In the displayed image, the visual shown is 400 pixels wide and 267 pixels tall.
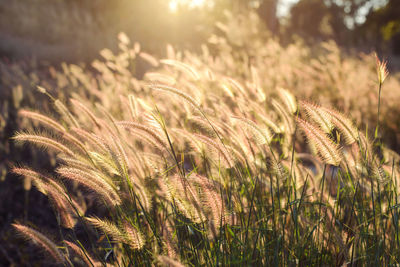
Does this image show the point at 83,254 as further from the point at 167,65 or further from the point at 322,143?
the point at 167,65

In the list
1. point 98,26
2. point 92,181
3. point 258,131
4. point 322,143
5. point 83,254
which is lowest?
point 83,254

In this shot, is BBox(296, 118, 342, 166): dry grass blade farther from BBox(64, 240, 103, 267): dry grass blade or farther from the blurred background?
the blurred background

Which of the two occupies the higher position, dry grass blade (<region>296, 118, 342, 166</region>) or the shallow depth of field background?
the shallow depth of field background

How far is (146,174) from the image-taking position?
5.03ft

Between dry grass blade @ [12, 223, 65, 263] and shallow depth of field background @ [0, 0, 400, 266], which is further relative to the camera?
shallow depth of field background @ [0, 0, 400, 266]

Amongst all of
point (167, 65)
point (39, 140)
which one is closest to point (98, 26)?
point (167, 65)

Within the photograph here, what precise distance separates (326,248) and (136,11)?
14.7m

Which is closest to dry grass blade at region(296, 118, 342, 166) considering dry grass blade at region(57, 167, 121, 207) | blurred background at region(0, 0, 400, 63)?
dry grass blade at region(57, 167, 121, 207)

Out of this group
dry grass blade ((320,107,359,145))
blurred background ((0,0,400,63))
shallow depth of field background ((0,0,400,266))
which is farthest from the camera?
blurred background ((0,0,400,63))

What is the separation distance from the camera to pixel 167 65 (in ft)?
11.3

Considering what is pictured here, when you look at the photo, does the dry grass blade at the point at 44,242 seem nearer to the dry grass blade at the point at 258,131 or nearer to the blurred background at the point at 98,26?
the dry grass blade at the point at 258,131

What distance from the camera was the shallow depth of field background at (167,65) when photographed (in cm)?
226

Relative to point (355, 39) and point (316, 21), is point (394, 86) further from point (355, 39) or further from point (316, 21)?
point (316, 21)

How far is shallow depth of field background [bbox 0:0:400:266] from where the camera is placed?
2264 millimetres
